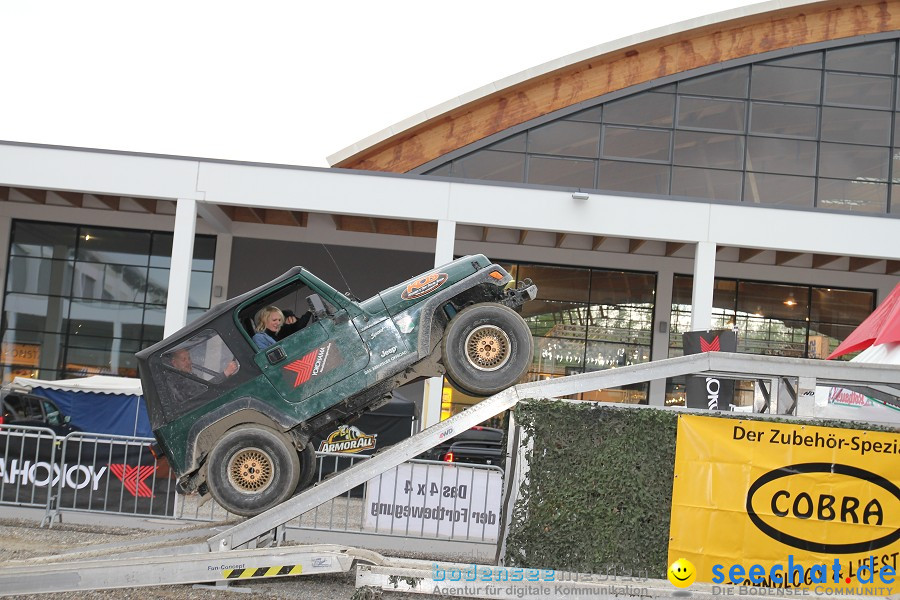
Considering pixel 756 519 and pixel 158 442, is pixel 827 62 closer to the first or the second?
pixel 756 519

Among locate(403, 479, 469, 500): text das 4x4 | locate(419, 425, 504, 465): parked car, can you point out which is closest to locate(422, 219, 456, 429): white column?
locate(419, 425, 504, 465): parked car

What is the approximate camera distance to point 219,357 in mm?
6949

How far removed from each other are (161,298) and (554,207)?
11328mm

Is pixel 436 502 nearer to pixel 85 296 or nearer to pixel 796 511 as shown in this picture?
pixel 796 511

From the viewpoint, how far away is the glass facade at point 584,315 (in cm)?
2228

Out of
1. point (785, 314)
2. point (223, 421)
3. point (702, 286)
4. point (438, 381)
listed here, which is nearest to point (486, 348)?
point (223, 421)

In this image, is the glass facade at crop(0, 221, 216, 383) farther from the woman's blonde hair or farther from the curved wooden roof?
the woman's blonde hair

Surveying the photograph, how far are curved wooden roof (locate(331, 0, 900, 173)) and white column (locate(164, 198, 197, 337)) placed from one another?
629 centimetres

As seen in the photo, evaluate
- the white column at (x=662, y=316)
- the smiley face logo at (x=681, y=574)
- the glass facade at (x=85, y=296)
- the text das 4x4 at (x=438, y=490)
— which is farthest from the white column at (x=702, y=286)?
the glass facade at (x=85, y=296)

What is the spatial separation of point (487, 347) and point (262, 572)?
251cm

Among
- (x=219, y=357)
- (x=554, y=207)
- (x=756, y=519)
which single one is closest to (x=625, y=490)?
(x=756, y=519)

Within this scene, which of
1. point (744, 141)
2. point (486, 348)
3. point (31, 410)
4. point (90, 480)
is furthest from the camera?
point (744, 141)

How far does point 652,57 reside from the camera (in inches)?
821

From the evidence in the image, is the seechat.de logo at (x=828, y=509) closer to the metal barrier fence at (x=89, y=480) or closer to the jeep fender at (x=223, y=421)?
the jeep fender at (x=223, y=421)
